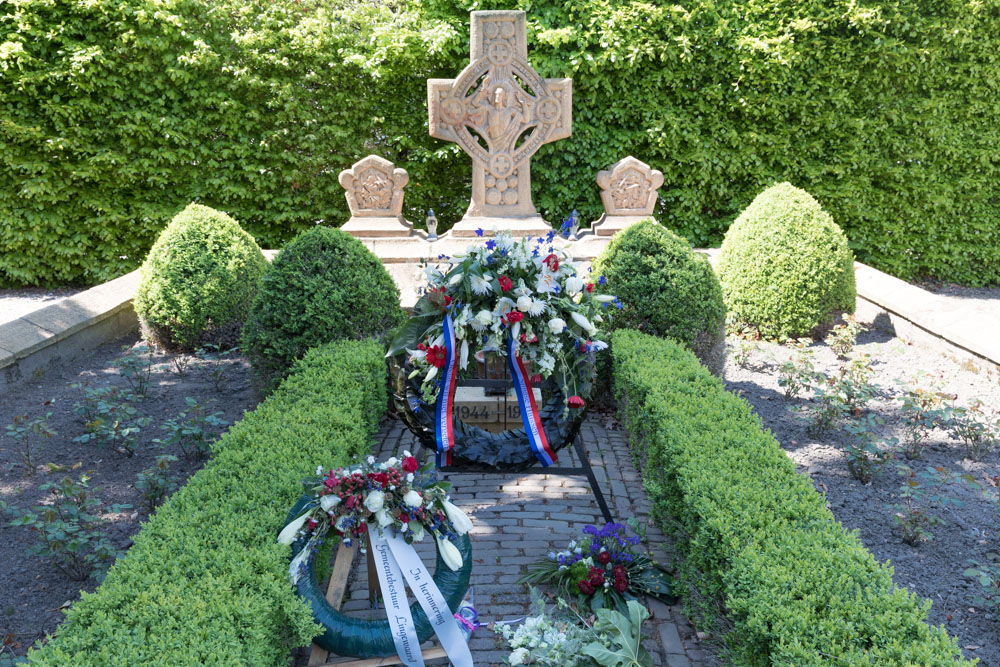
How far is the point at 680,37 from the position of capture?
912 cm

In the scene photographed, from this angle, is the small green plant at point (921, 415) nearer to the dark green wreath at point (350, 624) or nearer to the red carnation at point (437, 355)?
the red carnation at point (437, 355)

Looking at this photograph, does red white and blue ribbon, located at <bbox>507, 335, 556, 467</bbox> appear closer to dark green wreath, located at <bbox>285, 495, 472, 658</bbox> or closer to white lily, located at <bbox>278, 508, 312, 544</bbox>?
dark green wreath, located at <bbox>285, 495, 472, 658</bbox>

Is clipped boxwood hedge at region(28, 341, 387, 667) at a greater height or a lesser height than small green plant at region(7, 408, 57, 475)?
greater

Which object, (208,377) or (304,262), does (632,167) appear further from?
(208,377)

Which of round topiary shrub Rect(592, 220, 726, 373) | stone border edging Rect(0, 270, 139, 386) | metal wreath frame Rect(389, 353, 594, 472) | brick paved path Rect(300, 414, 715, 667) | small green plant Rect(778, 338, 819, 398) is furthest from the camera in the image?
stone border edging Rect(0, 270, 139, 386)

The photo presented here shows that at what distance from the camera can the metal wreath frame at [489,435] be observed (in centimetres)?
409

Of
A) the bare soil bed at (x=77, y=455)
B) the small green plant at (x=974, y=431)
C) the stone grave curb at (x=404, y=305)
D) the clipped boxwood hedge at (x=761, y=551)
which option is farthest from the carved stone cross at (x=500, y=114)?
the small green plant at (x=974, y=431)

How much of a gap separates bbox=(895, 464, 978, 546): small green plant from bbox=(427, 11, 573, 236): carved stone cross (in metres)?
4.39

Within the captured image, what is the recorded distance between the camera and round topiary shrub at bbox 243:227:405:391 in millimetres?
5273

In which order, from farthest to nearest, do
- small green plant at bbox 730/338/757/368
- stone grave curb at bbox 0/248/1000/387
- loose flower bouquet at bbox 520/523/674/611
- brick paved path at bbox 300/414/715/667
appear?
small green plant at bbox 730/338/757/368
stone grave curb at bbox 0/248/1000/387
loose flower bouquet at bbox 520/523/674/611
brick paved path at bbox 300/414/715/667

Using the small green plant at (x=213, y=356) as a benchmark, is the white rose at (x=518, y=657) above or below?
above

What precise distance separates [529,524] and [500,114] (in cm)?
475

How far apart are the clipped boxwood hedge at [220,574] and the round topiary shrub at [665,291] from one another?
2.52m

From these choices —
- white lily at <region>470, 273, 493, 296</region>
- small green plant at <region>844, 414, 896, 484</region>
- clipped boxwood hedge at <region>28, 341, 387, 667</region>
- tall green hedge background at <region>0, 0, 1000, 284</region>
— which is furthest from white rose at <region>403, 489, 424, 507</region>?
tall green hedge background at <region>0, 0, 1000, 284</region>
